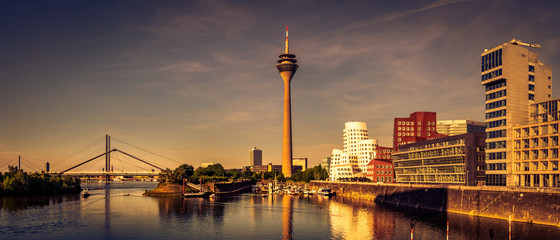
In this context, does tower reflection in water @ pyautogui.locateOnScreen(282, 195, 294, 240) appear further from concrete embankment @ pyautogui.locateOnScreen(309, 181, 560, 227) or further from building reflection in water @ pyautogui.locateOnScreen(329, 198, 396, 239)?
concrete embankment @ pyautogui.locateOnScreen(309, 181, 560, 227)

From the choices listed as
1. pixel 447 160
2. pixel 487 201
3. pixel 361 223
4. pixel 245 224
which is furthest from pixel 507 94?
pixel 245 224

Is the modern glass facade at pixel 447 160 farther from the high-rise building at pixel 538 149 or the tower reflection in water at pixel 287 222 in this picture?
the tower reflection in water at pixel 287 222

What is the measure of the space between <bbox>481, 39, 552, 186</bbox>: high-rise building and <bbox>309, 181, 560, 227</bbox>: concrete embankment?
16.8m

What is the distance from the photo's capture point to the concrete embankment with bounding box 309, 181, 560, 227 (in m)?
91.4

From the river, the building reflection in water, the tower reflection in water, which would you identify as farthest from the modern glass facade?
the tower reflection in water

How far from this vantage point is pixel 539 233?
83250 millimetres

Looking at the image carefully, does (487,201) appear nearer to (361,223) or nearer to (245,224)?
(361,223)

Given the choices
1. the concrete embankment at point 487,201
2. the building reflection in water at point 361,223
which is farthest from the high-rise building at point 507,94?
the building reflection in water at point 361,223

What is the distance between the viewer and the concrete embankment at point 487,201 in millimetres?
91438

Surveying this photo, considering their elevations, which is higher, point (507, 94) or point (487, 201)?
point (507, 94)

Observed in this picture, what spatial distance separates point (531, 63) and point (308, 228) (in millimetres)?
85452

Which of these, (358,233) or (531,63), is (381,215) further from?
(531,63)

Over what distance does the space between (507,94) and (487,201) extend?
36060 mm

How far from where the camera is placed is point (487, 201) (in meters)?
107
